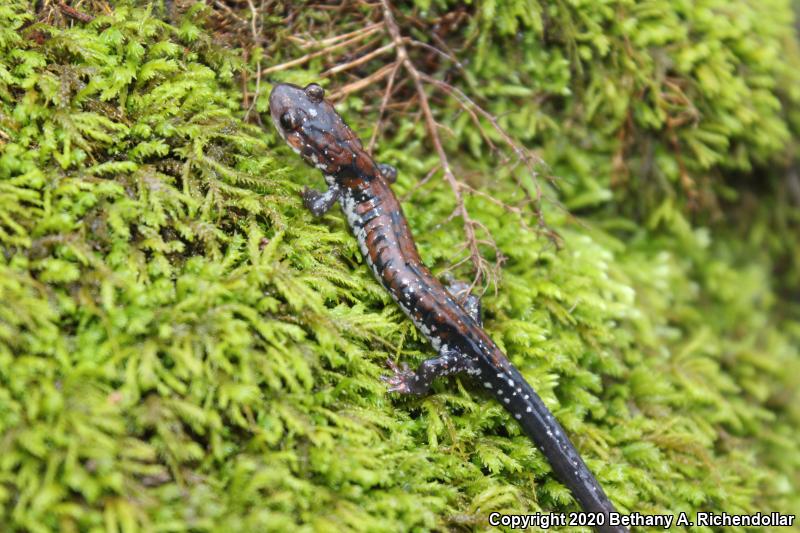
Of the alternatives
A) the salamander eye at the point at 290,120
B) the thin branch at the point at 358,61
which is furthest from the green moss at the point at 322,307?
the thin branch at the point at 358,61

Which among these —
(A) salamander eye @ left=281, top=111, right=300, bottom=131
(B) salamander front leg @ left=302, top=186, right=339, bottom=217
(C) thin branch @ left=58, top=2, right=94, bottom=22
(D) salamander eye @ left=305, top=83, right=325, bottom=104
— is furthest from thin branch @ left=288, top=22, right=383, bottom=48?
(C) thin branch @ left=58, top=2, right=94, bottom=22

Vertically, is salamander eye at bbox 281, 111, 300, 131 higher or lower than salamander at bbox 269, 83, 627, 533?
higher

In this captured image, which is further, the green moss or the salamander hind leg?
the salamander hind leg

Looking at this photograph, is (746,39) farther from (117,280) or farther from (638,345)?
(117,280)

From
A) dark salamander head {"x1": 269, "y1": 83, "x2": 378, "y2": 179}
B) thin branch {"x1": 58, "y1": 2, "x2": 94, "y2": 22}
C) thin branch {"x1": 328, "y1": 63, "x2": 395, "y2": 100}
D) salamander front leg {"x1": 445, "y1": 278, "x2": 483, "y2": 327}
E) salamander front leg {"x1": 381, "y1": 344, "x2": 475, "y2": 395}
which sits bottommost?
salamander front leg {"x1": 381, "y1": 344, "x2": 475, "y2": 395}

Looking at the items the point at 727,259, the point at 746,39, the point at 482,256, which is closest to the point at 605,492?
the point at 482,256

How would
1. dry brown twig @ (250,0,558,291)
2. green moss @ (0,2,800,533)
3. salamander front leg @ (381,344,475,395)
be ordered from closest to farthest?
1. green moss @ (0,2,800,533)
2. salamander front leg @ (381,344,475,395)
3. dry brown twig @ (250,0,558,291)

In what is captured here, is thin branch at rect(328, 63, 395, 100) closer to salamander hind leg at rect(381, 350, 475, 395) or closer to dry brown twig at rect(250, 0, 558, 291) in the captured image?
dry brown twig at rect(250, 0, 558, 291)

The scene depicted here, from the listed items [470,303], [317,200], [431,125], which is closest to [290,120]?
[317,200]

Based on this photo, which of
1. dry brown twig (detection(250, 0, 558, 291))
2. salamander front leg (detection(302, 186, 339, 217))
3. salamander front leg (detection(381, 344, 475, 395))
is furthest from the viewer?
dry brown twig (detection(250, 0, 558, 291))
